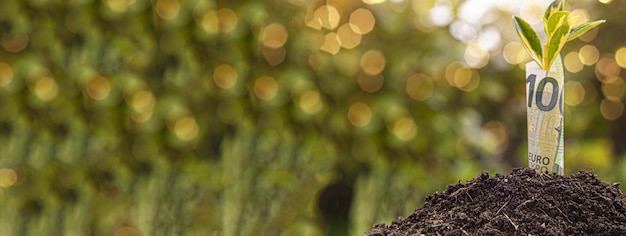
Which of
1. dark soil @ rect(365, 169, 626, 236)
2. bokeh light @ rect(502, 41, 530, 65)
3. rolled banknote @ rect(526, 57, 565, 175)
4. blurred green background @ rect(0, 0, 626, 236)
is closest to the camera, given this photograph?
dark soil @ rect(365, 169, 626, 236)

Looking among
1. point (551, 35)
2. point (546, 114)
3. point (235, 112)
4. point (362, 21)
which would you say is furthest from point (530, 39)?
point (235, 112)

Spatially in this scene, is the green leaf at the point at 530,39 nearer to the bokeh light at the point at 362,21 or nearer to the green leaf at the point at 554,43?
the green leaf at the point at 554,43

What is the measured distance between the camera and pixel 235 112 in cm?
235

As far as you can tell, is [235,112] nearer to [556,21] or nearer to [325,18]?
[325,18]

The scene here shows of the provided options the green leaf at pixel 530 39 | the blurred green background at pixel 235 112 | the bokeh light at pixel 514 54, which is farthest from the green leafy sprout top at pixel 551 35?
the bokeh light at pixel 514 54

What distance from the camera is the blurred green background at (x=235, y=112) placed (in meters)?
2.36

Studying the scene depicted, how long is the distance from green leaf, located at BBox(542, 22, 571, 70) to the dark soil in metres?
0.21

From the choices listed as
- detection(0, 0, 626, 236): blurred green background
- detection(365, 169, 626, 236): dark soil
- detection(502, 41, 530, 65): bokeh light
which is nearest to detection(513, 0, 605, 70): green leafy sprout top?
detection(365, 169, 626, 236): dark soil

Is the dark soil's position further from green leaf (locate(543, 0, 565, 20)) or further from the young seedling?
green leaf (locate(543, 0, 565, 20))

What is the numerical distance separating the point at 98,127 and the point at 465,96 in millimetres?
1388

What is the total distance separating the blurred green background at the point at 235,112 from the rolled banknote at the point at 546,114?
115 centimetres

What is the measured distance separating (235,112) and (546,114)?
4.41 feet

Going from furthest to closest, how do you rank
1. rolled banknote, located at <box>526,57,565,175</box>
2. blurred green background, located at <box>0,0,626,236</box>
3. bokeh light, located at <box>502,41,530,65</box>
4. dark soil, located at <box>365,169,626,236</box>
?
bokeh light, located at <box>502,41,530,65</box>
blurred green background, located at <box>0,0,626,236</box>
rolled banknote, located at <box>526,57,565,175</box>
dark soil, located at <box>365,169,626,236</box>

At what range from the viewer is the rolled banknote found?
121 cm
